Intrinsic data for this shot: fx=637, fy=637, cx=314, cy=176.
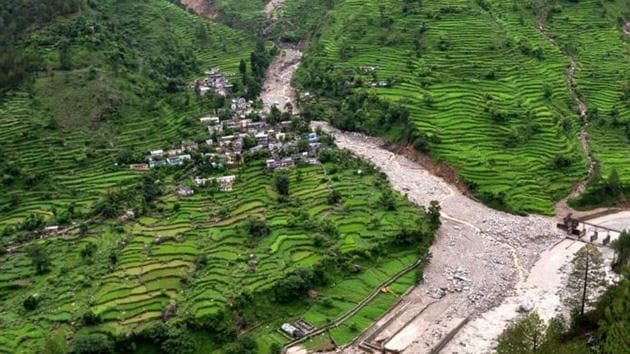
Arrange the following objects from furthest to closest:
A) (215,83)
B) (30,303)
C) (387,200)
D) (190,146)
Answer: (215,83)
(190,146)
(387,200)
(30,303)

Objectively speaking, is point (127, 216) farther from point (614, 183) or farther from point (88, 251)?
point (614, 183)

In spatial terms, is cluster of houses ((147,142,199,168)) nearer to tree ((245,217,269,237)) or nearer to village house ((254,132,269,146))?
village house ((254,132,269,146))

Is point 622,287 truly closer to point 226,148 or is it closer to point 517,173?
point 517,173

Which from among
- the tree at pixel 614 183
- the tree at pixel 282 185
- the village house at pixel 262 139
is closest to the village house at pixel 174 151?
the village house at pixel 262 139

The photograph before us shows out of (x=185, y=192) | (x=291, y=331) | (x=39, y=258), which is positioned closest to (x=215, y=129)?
(x=185, y=192)

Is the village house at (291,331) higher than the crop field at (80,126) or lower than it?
lower

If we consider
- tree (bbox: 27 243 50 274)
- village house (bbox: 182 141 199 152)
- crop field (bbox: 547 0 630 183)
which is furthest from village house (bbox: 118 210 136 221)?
crop field (bbox: 547 0 630 183)

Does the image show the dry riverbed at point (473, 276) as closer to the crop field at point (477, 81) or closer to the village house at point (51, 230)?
the crop field at point (477, 81)
